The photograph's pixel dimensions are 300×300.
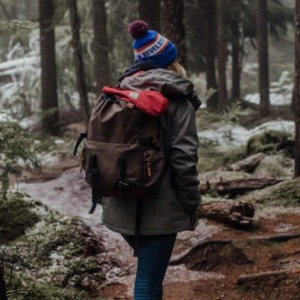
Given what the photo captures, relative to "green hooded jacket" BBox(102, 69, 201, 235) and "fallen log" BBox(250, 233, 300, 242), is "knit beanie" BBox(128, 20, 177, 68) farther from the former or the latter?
"fallen log" BBox(250, 233, 300, 242)

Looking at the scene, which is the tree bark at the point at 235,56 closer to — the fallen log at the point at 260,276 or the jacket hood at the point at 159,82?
the fallen log at the point at 260,276

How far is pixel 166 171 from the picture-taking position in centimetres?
319

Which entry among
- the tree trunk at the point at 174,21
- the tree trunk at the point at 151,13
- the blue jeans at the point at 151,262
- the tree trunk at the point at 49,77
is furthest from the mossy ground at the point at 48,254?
the tree trunk at the point at 49,77

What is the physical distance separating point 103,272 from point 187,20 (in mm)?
17630

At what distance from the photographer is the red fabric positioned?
9.95 ft

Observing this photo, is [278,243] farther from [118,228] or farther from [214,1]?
[214,1]

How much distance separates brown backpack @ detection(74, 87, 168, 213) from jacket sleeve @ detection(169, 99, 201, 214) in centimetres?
9

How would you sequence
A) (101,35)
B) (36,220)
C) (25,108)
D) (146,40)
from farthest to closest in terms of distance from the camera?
1. (25,108)
2. (101,35)
3. (36,220)
4. (146,40)

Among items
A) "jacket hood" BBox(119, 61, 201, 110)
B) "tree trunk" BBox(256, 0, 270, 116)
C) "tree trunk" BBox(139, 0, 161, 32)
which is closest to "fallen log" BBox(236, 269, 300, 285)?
"jacket hood" BBox(119, 61, 201, 110)

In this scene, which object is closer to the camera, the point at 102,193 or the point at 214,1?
the point at 102,193

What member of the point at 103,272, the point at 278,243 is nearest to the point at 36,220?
the point at 103,272

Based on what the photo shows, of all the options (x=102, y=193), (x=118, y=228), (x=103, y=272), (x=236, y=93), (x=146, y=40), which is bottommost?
(x=236, y=93)

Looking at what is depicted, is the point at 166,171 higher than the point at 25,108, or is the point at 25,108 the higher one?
the point at 166,171

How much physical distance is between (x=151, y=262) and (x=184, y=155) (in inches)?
28.2
